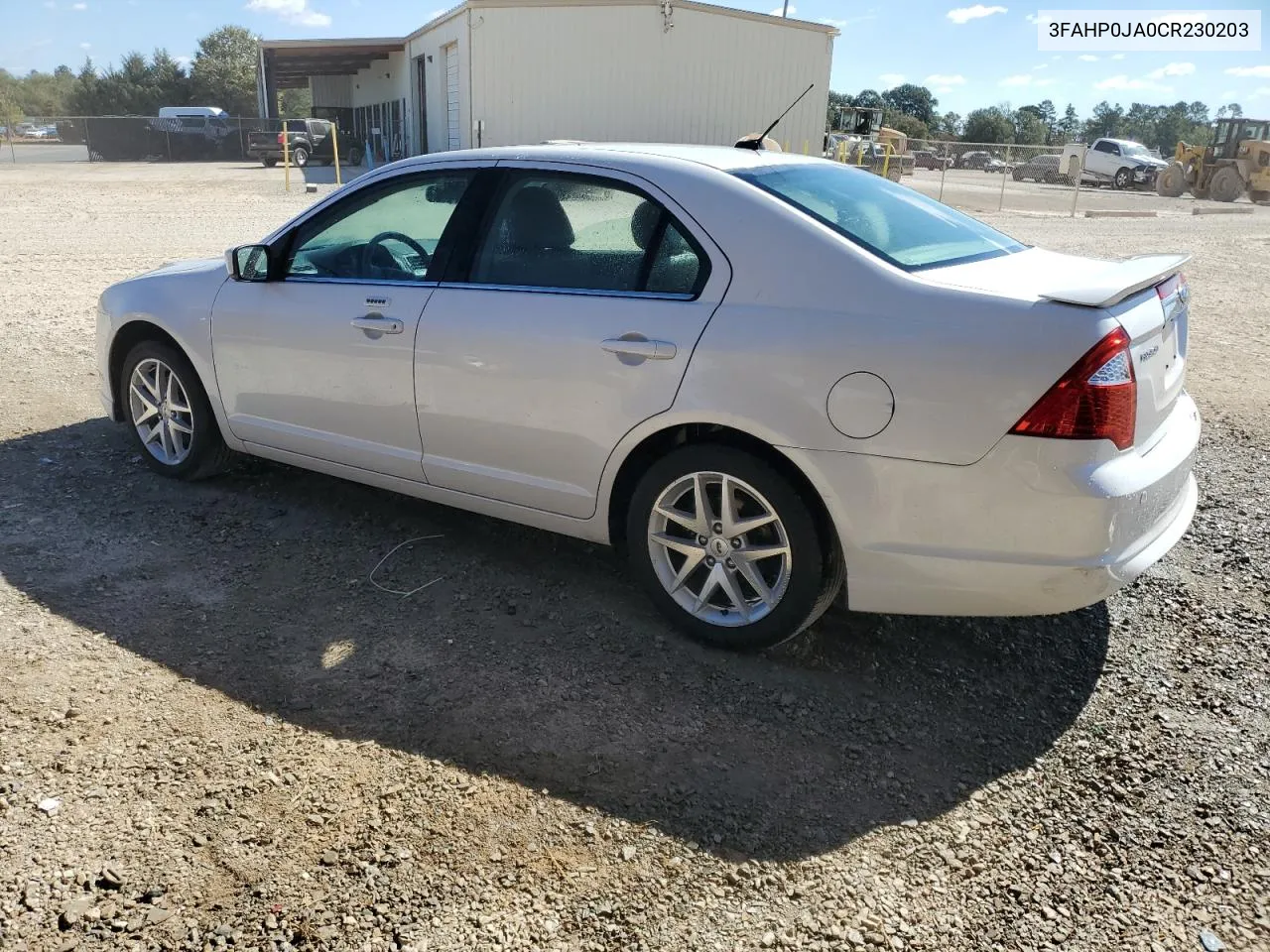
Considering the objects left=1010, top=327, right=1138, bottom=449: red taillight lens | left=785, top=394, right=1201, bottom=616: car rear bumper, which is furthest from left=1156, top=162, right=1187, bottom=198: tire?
left=1010, top=327, right=1138, bottom=449: red taillight lens

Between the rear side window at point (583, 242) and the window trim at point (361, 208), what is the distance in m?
0.18

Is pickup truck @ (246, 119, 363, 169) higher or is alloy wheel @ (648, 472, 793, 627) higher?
pickup truck @ (246, 119, 363, 169)

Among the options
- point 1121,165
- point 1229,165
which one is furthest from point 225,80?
point 1229,165

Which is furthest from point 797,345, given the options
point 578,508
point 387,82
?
point 387,82

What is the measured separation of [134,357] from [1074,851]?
473cm

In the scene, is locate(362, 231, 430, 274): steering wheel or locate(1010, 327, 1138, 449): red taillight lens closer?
locate(1010, 327, 1138, 449): red taillight lens

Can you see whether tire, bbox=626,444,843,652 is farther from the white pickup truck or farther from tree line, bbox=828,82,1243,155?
tree line, bbox=828,82,1243,155

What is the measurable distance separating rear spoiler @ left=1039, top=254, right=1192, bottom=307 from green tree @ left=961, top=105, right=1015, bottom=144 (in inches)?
3116

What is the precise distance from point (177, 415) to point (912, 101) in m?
125

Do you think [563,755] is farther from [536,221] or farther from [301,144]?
[301,144]

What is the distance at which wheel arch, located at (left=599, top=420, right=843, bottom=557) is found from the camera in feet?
10.6

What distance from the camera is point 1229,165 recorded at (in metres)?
33.0

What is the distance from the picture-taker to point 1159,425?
3150mm

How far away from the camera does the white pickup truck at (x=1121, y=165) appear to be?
3903 centimetres
